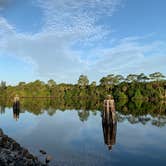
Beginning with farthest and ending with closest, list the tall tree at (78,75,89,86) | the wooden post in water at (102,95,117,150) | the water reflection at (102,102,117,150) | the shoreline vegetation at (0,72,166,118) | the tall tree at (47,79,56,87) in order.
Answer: the tall tree at (47,79,56,87) < the tall tree at (78,75,89,86) < the shoreline vegetation at (0,72,166,118) < the wooden post in water at (102,95,117,150) < the water reflection at (102,102,117,150)

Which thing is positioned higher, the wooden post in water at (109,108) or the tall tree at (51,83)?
the tall tree at (51,83)

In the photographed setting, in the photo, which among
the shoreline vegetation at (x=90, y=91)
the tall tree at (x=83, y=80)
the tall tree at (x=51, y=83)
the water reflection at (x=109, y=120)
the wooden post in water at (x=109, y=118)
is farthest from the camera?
the tall tree at (x=51, y=83)

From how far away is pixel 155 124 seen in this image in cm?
4941

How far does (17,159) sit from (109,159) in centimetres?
885

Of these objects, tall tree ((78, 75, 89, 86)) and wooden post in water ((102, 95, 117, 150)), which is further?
tall tree ((78, 75, 89, 86))

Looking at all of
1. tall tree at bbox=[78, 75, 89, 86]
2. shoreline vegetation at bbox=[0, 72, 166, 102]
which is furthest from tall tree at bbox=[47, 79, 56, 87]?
tall tree at bbox=[78, 75, 89, 86]

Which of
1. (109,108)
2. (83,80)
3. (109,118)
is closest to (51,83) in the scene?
(83,80)

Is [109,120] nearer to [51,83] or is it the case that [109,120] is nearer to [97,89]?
[97,89]

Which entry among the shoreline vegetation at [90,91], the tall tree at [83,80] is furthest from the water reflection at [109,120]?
the tall tree at [83,80]

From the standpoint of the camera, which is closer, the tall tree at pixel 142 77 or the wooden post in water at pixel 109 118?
the wooden post in water at pixel 109 118

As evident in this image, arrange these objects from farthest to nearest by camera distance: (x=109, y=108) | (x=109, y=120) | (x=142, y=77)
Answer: (x=142, y=77) < (x=109, y=120) < (x=109, y=108)

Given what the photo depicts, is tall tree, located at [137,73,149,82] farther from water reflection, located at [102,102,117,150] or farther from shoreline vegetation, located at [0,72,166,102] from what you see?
water reflection, located at [102,102,117,150]

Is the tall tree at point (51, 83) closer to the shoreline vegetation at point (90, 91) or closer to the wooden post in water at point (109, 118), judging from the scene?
the shoreline vegetation at point (90, 91)

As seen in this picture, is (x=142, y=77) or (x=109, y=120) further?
(x=142, y=77)
